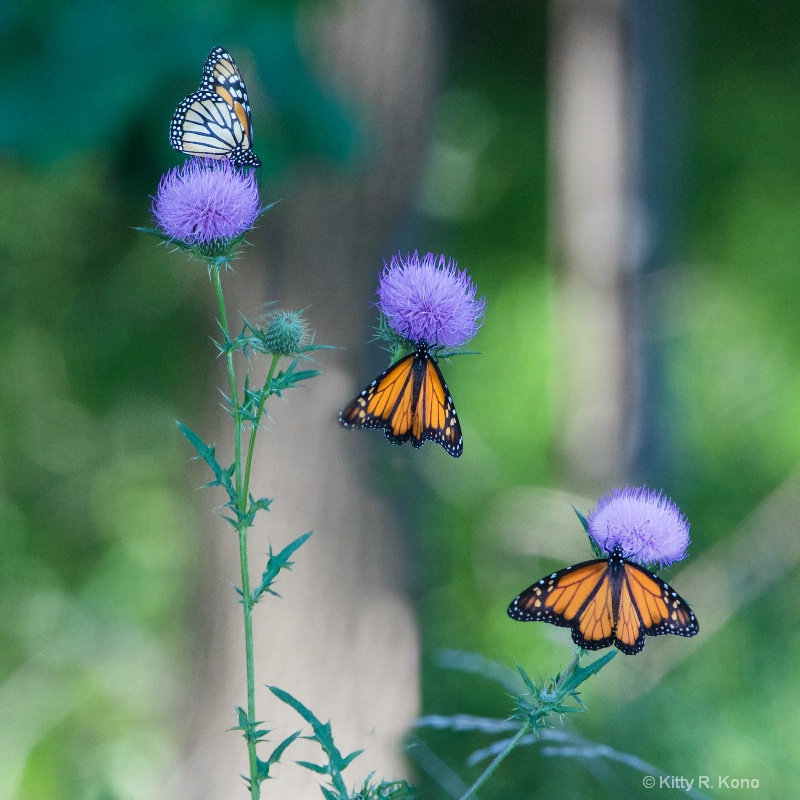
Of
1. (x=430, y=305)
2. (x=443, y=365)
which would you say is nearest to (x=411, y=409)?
(x=430, y=305)

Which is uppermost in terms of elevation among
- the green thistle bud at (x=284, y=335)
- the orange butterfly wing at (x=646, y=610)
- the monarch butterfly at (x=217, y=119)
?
the monarch butterfly at (x=217, y=119)

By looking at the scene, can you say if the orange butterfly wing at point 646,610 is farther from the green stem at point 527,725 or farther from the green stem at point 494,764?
the green stem at point 494,764

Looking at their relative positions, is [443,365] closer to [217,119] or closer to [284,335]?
[217,119]

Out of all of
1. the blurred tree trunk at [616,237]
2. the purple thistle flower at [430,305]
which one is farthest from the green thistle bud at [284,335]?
the blurred tree trunk at [616,237]

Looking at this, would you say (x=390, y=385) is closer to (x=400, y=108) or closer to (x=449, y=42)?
(x=400, y=108)

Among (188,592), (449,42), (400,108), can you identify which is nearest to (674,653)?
(188,592)

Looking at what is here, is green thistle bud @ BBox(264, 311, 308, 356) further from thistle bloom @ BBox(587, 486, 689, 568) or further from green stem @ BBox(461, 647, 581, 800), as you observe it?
green stem @ BBox(461, 647, 581, 800)
